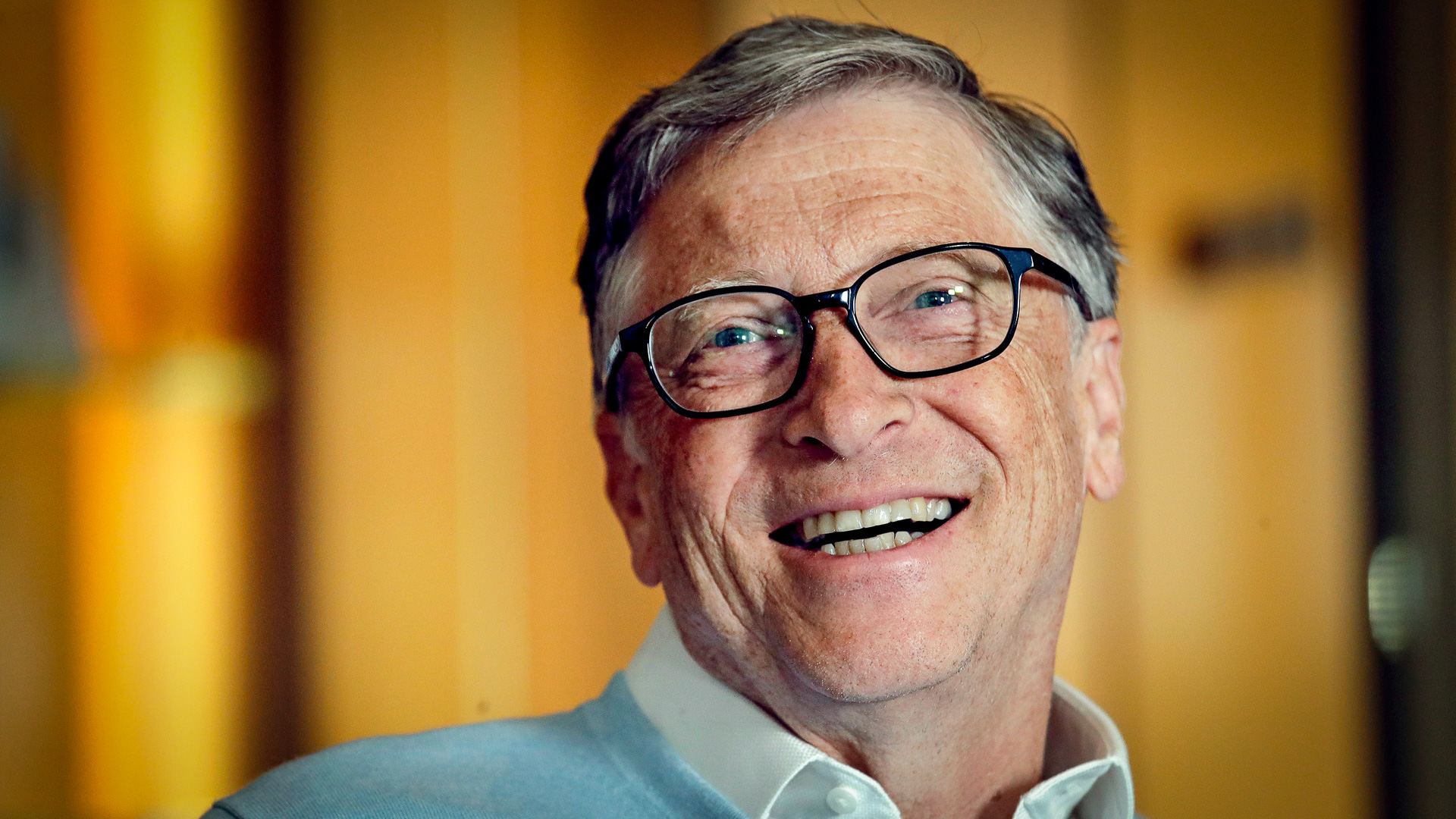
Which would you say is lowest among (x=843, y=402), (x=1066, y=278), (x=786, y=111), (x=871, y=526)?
(x=871, y=526)

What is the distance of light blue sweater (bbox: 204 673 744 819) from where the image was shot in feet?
3.49

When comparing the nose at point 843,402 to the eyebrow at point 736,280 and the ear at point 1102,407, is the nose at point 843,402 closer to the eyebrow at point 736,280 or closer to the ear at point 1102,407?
the eyebrow at point 736,280

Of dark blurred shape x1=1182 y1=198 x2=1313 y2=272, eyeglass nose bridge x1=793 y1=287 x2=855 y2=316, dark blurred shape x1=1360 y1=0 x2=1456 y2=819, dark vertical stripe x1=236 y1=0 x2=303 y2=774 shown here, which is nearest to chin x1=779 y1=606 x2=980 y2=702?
eyeglass nose bridge x1=793 y1=287 x2=855 y2=316

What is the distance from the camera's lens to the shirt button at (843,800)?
1.03m

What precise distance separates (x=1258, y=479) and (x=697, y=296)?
206 cm

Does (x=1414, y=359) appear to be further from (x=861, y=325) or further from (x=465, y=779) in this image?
(x=465, y=779)

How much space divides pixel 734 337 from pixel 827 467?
0.55ft

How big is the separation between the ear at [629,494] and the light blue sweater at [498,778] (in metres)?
0.13

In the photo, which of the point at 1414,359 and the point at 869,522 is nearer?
the point at 869,522

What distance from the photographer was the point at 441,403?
101 inches

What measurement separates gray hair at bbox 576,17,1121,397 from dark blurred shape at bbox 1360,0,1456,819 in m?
1.73

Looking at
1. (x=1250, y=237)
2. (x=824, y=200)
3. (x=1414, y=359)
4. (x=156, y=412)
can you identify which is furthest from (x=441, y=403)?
(x=1414, y=359)

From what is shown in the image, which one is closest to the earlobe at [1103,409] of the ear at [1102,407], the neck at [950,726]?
the ear at [1102,407]

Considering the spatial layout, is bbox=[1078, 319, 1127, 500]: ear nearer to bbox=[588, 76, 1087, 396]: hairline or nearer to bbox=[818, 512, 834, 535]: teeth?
bbox=[588, 76, 1087, 396]: hairline
